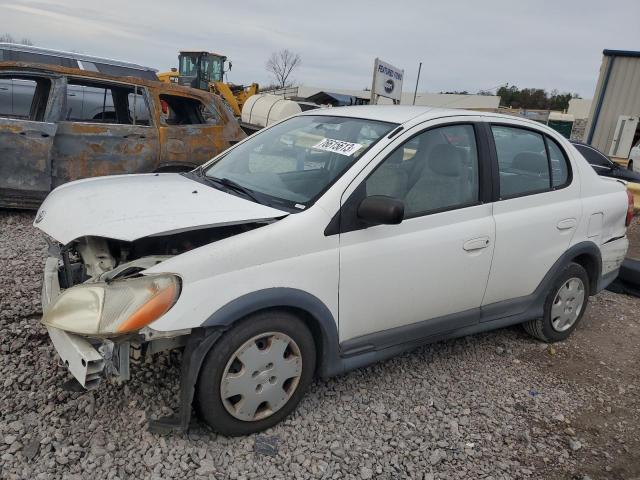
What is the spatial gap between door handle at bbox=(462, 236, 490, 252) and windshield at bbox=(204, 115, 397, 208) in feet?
2.81

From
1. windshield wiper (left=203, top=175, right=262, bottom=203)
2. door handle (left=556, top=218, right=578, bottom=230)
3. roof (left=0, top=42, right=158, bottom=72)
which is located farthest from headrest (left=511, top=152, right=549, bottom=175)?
roof (left=0, top=42, right=158, bottom=72)

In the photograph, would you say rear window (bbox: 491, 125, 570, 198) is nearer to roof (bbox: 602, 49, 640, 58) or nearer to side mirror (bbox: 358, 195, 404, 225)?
side mirror (bbox: 358, 195, 404, 225)

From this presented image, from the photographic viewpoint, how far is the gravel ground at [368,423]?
2436mm

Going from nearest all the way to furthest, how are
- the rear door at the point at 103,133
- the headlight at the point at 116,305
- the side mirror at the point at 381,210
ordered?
1. the headlight at the point at 116,305
2. the side mirror at the point at 381,210
3. the rear door at the point at 103,133

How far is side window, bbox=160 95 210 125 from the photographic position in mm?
6457

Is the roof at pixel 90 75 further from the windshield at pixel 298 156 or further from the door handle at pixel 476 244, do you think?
the door handle at pixel 476 244

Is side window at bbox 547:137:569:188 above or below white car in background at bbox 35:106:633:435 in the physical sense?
above

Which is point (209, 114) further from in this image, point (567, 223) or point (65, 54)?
point (65, 54)

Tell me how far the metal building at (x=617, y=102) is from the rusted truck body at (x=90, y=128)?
46.6 feet

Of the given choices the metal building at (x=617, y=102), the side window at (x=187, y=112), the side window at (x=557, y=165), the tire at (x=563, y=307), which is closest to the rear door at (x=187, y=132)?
the side window at (x=187, y=112)

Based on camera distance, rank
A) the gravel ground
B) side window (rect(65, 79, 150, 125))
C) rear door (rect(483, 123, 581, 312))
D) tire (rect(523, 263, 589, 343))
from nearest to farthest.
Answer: the gravel ground
rear door (rect(483, 123, 581, 312))
tire (rect(523, 263, 589, 343))
side window (rect(65, 79, 150, 125))

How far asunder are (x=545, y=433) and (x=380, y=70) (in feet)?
31.1

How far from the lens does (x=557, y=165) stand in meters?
3.81

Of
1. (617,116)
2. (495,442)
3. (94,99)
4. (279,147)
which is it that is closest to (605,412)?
(495,442)
